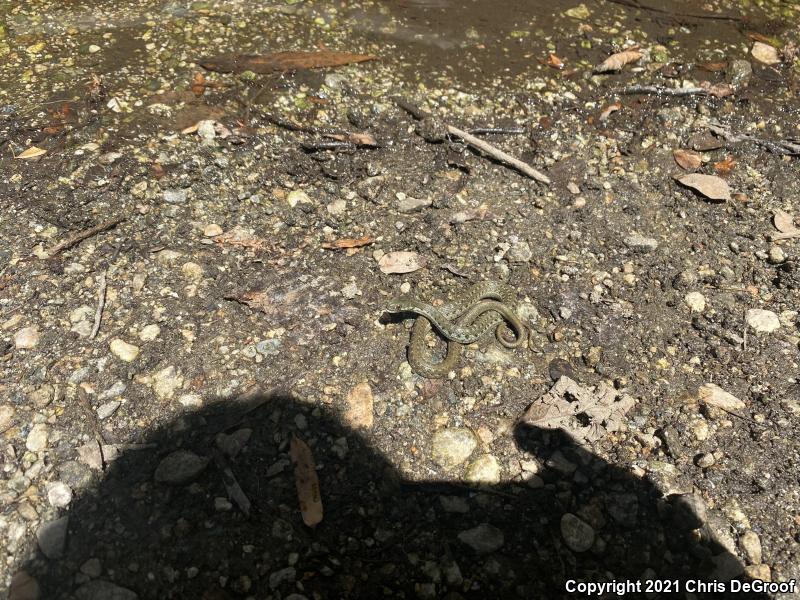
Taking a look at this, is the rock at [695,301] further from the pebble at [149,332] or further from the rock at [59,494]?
the rock at [59,494]

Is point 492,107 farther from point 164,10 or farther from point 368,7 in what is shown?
point 164,10

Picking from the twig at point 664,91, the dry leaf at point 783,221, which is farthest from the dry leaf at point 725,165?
the twig at point 664,91

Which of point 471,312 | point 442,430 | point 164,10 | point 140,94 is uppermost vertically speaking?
point 164,10

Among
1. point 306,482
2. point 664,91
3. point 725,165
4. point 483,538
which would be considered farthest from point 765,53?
point 306,482

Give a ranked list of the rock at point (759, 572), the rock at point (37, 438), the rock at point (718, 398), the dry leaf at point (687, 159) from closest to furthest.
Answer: the rock at point (759, 572) < the rock at point (37, 438) < the rock at point (718, 398) < the dry leaf at point (687, 159)

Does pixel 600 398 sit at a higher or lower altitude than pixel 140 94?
lower

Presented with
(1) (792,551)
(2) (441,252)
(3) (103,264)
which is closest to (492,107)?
(2) (441,252)

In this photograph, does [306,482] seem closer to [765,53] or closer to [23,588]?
[23,588]
